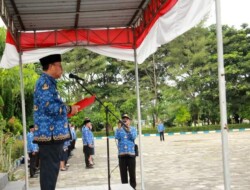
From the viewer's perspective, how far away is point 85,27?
7922mm

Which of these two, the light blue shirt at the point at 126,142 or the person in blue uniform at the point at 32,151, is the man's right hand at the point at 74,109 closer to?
the light blue shirt at the point at 126,142

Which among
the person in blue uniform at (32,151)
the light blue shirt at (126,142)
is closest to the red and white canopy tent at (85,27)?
the light blue shirt at (126,142)

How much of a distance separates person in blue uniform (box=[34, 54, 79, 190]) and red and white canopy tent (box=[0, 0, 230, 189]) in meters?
1.86

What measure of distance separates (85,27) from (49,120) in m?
4.37

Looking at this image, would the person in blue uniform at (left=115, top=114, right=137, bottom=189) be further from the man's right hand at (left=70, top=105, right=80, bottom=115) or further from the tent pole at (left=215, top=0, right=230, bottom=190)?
the tent pole at (left=215, top=0, right=230, bottom=190)

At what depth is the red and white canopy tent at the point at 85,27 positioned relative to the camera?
246 inches

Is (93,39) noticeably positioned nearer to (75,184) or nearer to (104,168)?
(75,184)

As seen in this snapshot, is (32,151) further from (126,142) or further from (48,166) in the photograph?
(48,166)

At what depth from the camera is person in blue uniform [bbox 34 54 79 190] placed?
12.4 ft

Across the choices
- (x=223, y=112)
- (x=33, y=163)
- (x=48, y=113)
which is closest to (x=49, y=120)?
(x=48, y=113)

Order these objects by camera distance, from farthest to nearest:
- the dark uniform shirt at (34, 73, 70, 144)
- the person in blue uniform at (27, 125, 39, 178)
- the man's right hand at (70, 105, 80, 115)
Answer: the person in blue uniform at (27, 125, 39, 178)
the man's right hand at (70, 105, 80, 115)
the dark uniform shirt at (34, 73, 70, 144)

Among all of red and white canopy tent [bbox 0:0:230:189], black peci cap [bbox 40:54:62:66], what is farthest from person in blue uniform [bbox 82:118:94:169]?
black peci cap [bbox 40:54:62:66]

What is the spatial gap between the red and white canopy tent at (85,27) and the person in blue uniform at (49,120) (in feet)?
6.11

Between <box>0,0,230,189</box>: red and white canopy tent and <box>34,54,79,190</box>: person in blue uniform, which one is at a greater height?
<box>0,0,230,189</box>: red and white canopy tent
